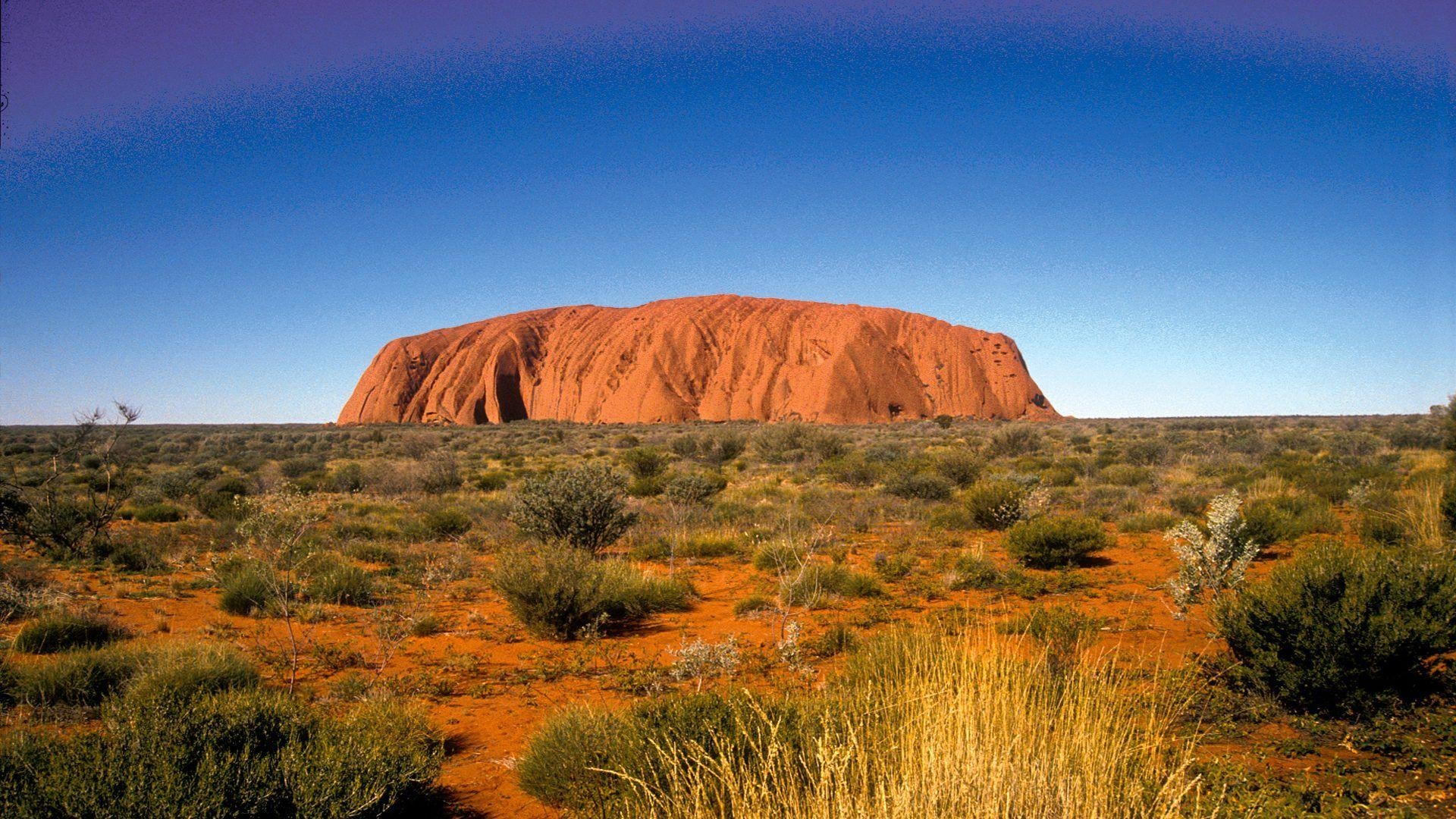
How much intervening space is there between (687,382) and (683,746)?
200 feet

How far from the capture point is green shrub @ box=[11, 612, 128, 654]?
19.8 feet

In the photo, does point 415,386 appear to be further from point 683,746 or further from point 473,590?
point 683,746

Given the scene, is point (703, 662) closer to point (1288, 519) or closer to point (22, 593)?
point (22, 593)

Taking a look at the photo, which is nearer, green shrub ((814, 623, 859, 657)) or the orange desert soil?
the orange desert soil

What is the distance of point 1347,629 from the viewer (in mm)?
4359

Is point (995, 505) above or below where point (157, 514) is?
above

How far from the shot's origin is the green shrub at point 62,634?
6.04 metres

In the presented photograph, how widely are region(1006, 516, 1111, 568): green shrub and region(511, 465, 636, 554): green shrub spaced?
601 cm

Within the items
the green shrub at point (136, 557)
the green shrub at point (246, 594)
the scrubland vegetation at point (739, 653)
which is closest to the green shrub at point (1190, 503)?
the scrubland vegetation at point (739, 653)

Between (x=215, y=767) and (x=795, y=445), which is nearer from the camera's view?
(x=215, y=767)

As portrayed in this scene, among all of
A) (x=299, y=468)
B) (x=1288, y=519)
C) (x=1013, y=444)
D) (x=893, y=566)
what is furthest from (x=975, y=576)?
(x=299, y=468)

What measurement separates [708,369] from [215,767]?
207ft

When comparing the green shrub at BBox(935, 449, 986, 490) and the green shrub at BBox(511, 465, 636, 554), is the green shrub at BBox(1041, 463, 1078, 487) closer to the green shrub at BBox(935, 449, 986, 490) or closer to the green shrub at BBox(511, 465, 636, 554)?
the green shrub at BBox(935, 449, 986, 490)

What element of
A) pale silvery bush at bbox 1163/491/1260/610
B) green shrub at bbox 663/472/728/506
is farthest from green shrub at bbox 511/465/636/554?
pale silvery bush at bbox 1163/491/1260/610
